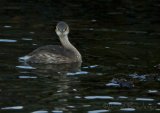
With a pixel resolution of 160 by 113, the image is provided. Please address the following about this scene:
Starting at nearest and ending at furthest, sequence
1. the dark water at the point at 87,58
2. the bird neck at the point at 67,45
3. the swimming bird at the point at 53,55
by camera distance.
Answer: the dark water at the point at 87,58
the swimming bird at the point at 53,55
the bird neck at the point at 67,45

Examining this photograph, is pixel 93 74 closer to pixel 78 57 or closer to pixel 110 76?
pixel 110 76

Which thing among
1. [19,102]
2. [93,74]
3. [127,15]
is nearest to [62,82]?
[93,74]

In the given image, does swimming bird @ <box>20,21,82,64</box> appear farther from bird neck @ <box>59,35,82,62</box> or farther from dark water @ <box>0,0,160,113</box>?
dark water @ <box>0,0,160,113</box>

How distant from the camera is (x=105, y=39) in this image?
76.4 ft

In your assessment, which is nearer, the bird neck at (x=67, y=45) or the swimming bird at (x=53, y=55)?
the swimming bird at (x=53, y=55)

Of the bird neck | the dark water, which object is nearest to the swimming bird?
the bird neck

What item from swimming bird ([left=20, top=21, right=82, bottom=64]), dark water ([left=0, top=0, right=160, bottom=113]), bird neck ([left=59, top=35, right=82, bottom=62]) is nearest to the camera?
dark water ([left=0, top=0, right=160, bottom=113])

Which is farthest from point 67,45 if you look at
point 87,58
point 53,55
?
point 53,55

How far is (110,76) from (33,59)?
3077mm

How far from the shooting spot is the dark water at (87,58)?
51.5 feet

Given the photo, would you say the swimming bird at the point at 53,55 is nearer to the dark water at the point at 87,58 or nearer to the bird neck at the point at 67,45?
the bird neck at the point at 67,45

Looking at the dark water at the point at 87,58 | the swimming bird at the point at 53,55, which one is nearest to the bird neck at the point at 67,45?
the swimming bird at the point at 53,55

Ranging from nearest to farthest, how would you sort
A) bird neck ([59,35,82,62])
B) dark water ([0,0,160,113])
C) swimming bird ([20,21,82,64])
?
dark water ([0,0,160,113]), swimming bird ([20,21,82,64]), bird neck ([59,35,82,62])

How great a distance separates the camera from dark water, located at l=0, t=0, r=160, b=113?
51.5ft
